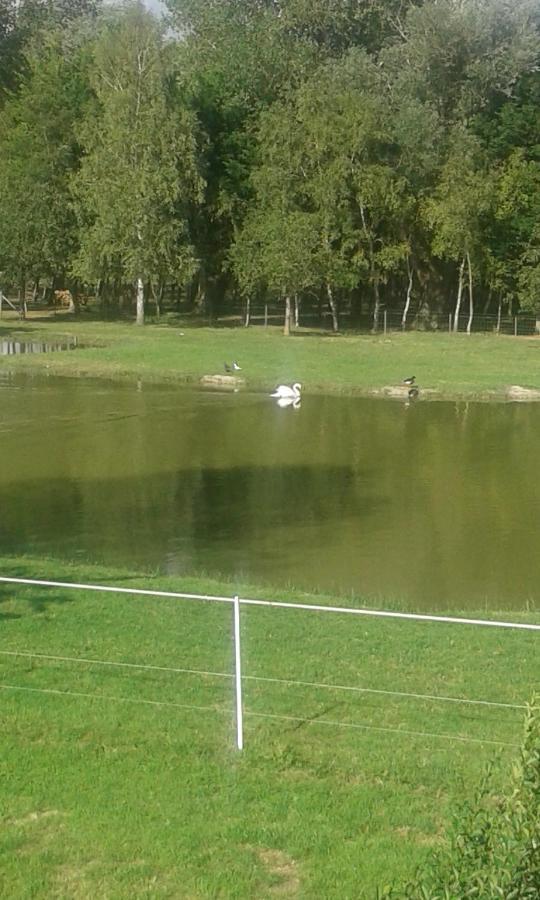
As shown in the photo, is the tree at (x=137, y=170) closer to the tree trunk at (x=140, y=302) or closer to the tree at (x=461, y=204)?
the tree trunk at (x=140, y=302)

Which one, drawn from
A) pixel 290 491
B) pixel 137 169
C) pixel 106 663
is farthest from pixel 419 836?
pixel 137 169

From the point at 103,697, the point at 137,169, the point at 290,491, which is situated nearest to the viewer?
the point at 103,697

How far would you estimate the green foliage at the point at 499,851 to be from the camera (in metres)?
4.36

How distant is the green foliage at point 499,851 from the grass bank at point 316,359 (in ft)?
124

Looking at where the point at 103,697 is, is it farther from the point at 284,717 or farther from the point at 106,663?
the point at 284,717

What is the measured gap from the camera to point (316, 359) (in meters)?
49.8

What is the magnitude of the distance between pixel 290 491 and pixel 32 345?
35.3 m

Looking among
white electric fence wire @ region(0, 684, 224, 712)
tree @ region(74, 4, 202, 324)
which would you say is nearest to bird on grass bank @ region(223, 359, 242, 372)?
tree @ region(74, 4, 202, 324)

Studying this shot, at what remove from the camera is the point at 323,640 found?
13.2m

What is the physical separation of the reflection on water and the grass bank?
960 mm

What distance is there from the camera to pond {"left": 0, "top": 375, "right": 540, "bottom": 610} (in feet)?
63.8

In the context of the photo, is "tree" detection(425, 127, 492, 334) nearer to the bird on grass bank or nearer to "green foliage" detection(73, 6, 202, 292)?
"green foliage" detection(73, 6, 202, 292)

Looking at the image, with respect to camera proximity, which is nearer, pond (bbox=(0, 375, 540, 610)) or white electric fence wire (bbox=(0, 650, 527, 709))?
white electric fence wire (bbox=(0, 650, 527, 709))

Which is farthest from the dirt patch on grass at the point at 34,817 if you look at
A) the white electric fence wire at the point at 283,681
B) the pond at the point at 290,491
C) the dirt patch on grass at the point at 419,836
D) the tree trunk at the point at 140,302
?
the tree trunk at the point at 140,302
